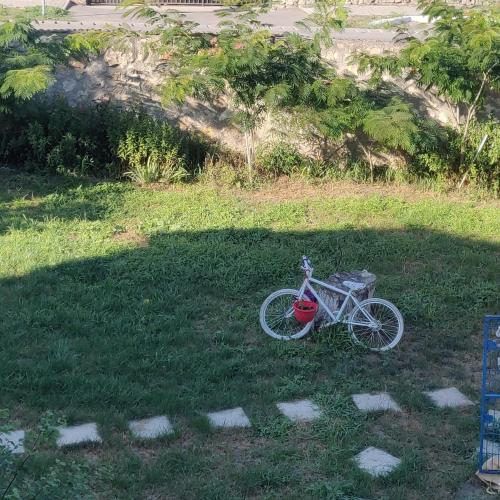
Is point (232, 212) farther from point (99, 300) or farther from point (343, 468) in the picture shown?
point (343, 468)

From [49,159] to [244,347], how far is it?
186 inches

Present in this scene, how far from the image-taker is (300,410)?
5680 millimetres

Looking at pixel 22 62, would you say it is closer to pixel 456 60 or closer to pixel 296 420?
pixel 456 60

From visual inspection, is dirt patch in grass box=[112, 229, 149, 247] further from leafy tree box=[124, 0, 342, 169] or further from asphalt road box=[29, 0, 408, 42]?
asphalt road box=[29, 0, 408, 42]

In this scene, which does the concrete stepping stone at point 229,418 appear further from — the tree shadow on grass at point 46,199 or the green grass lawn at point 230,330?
the tree shadow on grass at point 46,199

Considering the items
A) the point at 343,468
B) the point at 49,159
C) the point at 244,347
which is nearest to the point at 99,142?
the point at 49,159

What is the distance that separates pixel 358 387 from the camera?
6.00 meters

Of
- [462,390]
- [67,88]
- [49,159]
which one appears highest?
[67,88]

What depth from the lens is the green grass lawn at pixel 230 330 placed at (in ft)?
16.5

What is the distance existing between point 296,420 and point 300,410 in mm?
134

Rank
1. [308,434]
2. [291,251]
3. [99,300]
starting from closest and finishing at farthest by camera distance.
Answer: [308,434]
[99,300]
[291,251]

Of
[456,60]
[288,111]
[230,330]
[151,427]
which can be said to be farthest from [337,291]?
[456,60]

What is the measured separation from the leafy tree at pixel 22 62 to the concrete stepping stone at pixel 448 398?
531cm

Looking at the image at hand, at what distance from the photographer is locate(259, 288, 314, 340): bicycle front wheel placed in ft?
22.2
